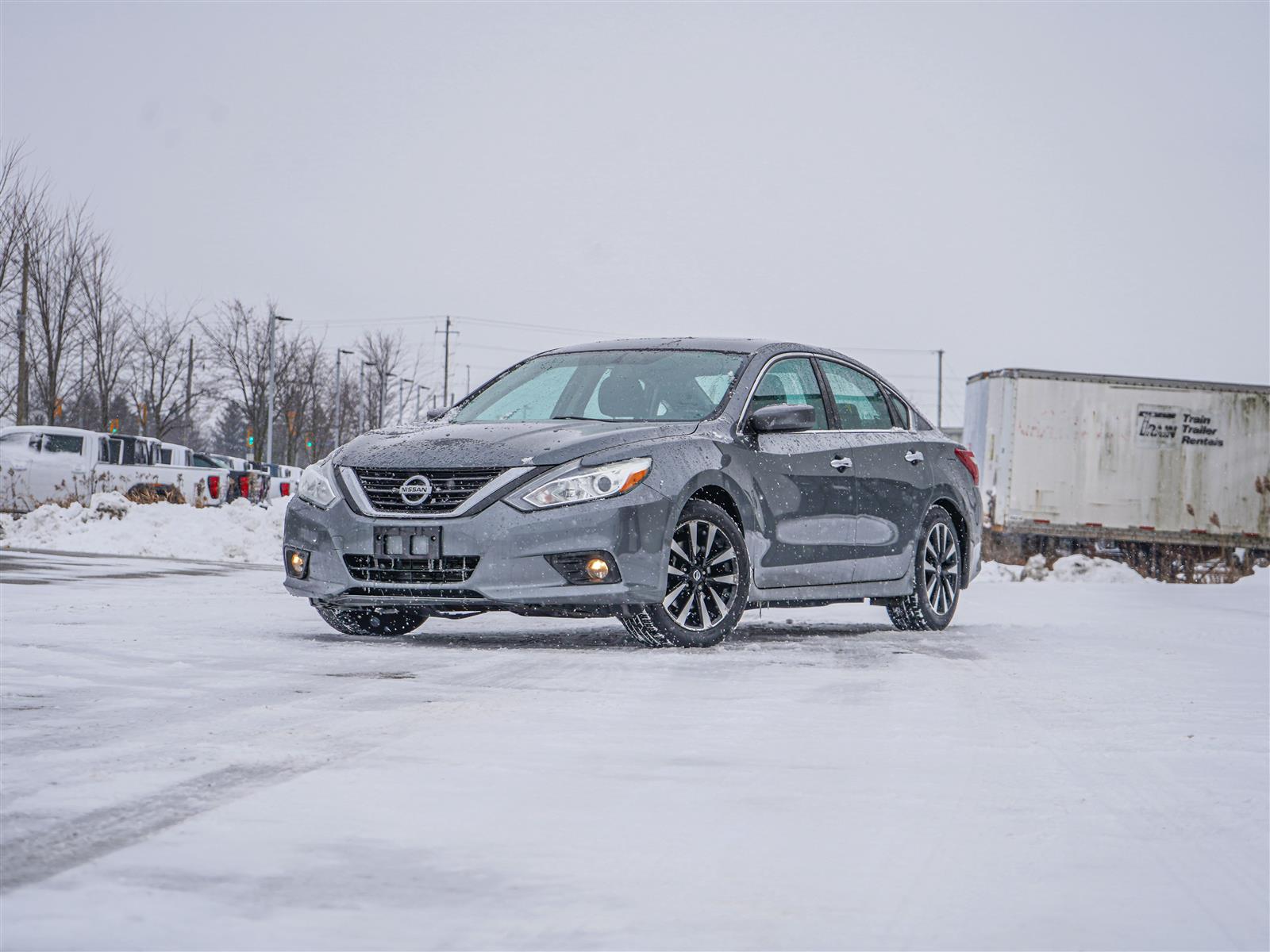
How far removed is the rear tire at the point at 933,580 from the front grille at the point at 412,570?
3430 mm

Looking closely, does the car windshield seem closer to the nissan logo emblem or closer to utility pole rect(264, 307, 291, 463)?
the nissan logo emblem

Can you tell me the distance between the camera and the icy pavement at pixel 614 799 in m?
2.85

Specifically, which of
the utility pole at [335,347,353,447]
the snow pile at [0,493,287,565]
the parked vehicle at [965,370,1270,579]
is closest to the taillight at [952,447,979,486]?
the snow pile at [0,493,287,565]

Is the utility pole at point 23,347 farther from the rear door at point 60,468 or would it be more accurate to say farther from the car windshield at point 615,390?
the car windshield at point 615,390

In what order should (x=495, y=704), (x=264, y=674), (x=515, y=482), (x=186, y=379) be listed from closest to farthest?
(x=495, y=704) < (x=264, y=674) < (x=515, y=482) < (x=186, y=379)

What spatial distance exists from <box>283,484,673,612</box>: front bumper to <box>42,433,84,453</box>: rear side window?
67.6 ft

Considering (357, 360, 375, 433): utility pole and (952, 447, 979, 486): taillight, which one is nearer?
(952, 447, 979, 486): taillight

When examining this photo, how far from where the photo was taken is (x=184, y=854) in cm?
317

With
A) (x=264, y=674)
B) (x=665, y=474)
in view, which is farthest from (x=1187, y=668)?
(x=264, y=674)

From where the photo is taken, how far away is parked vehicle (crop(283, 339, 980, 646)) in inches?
294

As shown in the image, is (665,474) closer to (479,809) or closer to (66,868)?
(479,809)

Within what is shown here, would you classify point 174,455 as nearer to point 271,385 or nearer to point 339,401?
point 271,385

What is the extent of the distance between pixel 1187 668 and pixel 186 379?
56.2 m

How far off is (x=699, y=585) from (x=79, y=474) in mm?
20375
